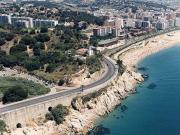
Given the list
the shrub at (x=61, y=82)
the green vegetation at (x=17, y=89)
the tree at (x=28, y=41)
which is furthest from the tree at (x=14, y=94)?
the tree at (x=28, y=41)

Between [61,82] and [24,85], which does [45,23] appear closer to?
[61,82]

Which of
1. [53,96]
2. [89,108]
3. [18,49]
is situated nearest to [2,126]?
[53,96]

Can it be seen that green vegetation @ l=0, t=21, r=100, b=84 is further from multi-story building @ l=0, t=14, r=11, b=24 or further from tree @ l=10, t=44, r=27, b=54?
multi-story building @ l=0, t=14, r=11, b=24

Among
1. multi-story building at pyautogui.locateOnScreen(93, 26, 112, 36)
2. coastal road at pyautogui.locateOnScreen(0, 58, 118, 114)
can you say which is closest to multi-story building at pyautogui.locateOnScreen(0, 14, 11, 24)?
multi-story building at pyautogui.locateOnScreen(93, 26, 112, 36)

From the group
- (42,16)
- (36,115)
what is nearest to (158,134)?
(36,115)

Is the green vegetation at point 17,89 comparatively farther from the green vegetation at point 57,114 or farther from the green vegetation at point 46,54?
the green vegetation at point 57,114

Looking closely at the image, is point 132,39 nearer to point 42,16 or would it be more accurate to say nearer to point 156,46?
point 156,46
